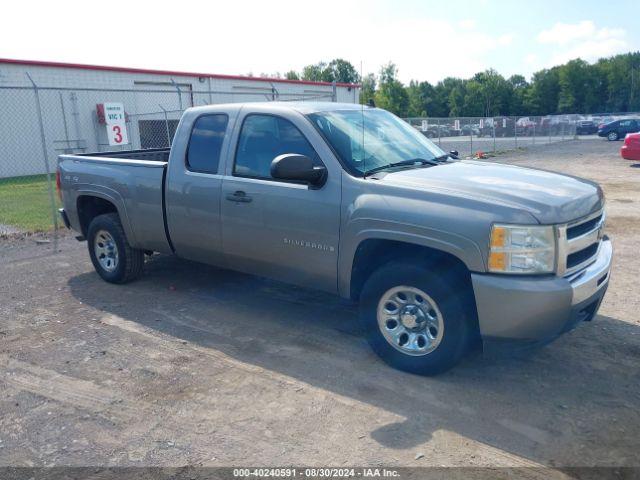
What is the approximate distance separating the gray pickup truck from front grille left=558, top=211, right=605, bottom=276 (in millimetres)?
14

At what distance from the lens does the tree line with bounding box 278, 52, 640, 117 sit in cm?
7638

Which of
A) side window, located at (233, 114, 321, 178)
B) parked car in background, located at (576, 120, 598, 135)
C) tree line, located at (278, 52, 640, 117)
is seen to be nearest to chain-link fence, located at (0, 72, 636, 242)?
side window, located at (233, 114, 321, 178)

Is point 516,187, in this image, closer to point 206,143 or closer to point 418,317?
point 418,317

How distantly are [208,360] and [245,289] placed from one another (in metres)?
1.82

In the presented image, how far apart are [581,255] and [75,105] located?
72.3 ft

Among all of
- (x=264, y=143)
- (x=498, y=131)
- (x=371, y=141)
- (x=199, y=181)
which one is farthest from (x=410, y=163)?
(x=498, y=131)

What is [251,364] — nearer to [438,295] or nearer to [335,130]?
[438,295]

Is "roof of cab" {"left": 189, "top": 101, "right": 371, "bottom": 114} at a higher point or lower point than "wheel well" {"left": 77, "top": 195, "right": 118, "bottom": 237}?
higher

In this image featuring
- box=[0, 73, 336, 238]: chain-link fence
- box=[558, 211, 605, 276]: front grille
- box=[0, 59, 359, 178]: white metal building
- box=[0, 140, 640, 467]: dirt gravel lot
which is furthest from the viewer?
box=[0, 59, 359, 178]: white metal building

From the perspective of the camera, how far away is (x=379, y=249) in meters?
4.36

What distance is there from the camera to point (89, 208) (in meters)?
6.80

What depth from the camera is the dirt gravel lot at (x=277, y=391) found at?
11.0ft

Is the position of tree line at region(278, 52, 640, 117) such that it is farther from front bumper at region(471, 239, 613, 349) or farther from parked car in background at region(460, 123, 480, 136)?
front bumper at region(471, 239, 613, 349)

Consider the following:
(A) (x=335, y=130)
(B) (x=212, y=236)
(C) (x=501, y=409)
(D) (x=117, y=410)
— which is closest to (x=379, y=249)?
(A) (x=335, y=130)
